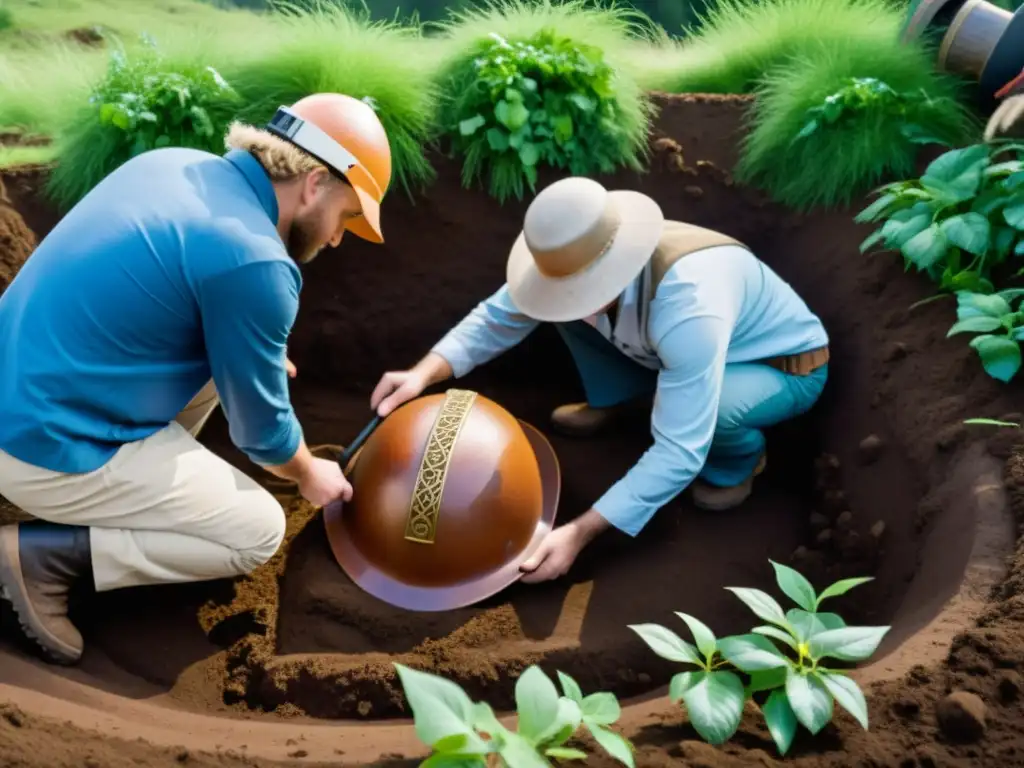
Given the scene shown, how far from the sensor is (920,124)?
3789 millimetres

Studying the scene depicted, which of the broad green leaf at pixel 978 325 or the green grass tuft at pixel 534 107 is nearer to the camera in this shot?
the broad green leaf at pixel 978 325

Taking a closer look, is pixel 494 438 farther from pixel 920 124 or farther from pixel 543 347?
pixel 920 124

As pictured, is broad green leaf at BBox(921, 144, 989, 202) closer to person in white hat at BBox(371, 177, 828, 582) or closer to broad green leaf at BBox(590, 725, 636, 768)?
person in white hat at BBox(371, 177, 828, 582)

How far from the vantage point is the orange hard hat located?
8.00 ft

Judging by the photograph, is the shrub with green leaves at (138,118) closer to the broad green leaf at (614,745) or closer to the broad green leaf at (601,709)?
the broad green leaf at (601,709)

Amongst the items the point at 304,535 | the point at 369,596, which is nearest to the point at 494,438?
the point at 369,596

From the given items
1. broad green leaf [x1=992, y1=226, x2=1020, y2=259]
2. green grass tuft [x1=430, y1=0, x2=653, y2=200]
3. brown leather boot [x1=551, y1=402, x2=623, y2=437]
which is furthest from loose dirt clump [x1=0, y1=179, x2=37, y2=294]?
broad green leaf [x1=992, y1=226, x2=1020, y2=259]

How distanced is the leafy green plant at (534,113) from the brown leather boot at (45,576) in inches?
86.3

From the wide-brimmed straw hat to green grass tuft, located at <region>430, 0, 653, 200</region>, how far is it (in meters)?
1.13

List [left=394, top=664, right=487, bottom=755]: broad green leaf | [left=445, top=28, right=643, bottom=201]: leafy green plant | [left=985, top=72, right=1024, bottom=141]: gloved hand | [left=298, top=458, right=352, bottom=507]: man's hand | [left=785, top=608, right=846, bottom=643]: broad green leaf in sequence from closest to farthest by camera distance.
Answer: [left=394, top=664, right=487, bottom=755]: broad green leaf
[left=785, top=608, right=846, bottom=643]: broad green leaf
[left=298, top=458, right=352, bottom=507]: man's hand
[left=985, top=72, right=1024, bottom=141]: gloved hand
[left=445, top=28, right=643, bottom=201]: leafy green plant

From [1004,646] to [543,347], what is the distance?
2.41m

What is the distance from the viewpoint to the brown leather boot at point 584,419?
12.4 ft

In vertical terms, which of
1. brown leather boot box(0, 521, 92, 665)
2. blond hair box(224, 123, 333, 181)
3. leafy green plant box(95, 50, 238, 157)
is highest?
blond hair box(224, 123, 333, 181)

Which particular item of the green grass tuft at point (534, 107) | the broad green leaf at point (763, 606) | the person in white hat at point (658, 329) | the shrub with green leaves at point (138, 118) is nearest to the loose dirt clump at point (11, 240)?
the shrub with green leaves at point (138, 118)
